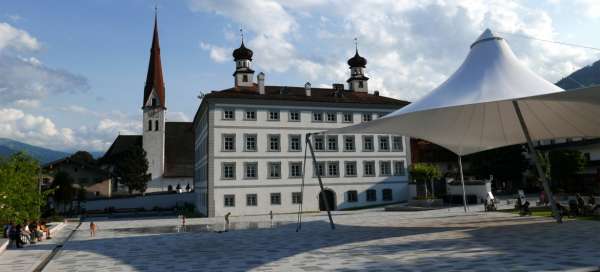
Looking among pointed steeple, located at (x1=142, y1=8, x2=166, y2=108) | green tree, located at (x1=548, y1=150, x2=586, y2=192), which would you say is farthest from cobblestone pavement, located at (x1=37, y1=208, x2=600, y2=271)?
pointed steeple, located at (x1=142, y1=8, x2=166, y2=108)

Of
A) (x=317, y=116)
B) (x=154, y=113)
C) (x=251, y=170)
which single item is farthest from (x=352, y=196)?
(x=154, y=113)

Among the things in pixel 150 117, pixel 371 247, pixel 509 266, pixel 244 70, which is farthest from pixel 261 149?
pixel 150 117

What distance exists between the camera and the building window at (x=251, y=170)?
38.3 metres

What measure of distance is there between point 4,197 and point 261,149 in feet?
66.1

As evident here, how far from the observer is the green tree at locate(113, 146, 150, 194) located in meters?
61.5

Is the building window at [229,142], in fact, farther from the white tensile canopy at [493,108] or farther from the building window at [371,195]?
the white tensile canopy at [493,108]

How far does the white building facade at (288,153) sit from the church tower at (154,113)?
84.8ft

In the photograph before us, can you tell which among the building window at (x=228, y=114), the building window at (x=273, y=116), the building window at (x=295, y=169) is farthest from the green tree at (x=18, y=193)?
the building window at (x=295, y=169)

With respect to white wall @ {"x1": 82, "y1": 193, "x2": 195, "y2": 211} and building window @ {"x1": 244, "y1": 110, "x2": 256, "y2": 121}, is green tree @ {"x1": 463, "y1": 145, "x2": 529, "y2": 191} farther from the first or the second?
white wall @ {"x1": 82, "y1": 193, "x2": 195, "y2": 211}

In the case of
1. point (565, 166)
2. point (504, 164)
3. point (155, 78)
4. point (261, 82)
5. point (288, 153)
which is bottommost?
point (565, 166)

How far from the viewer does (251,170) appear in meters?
38.5

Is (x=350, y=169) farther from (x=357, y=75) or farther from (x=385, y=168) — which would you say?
(x=357, y=75)

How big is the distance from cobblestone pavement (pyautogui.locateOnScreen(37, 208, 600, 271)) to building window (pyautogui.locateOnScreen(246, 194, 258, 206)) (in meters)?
18.0

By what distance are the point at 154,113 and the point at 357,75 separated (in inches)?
1322
